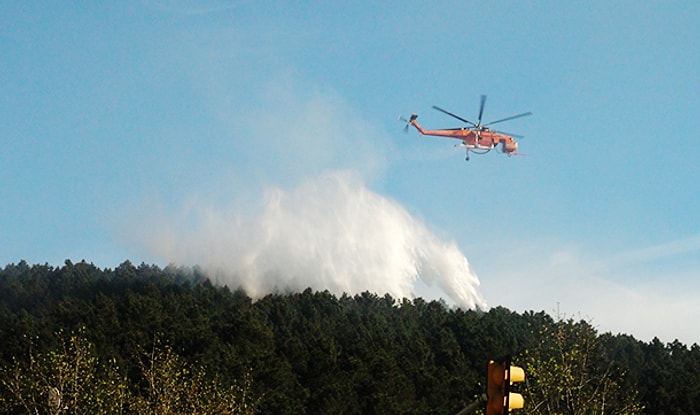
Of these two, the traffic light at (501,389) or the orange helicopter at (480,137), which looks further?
the orange helicopter at (480,137)

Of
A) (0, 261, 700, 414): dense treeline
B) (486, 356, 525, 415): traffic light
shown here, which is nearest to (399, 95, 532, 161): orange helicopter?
(0, 261, 700, 414): dense treeline

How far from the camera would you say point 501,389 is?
1171 centimetres

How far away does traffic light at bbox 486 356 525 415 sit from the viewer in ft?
38.1

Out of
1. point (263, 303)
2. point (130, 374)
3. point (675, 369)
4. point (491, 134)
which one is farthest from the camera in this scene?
point (263, 303)

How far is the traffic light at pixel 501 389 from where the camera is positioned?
11609mm

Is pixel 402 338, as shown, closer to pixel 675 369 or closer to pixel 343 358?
pixel 343 358

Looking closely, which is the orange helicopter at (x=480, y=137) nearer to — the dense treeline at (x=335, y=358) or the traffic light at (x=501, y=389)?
the dense treeline at (x=335, y=358)

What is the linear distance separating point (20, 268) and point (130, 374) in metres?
123

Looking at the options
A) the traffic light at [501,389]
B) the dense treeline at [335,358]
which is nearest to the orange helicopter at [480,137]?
the dense treeline at [335,358]

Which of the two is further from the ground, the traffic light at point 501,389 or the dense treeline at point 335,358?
the dense treeline at point 335,358

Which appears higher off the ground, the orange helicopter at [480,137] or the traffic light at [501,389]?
the orange helicopter at [480,137]

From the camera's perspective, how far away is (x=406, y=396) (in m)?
81.4

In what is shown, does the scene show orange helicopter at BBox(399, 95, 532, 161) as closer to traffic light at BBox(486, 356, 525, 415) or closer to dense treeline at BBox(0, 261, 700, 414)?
dense treeline at BBox(0, 261, 700, 414)

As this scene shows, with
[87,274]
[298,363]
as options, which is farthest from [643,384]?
[87,274]
